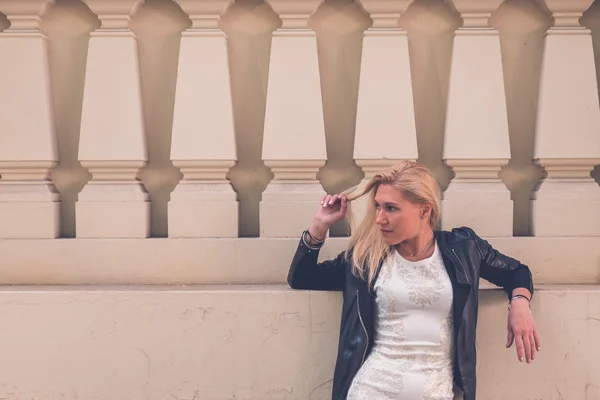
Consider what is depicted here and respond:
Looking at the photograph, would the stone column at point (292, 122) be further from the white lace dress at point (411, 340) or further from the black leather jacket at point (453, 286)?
the white lace dress at point (411, 340)

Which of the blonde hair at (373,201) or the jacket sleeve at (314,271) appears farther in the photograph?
the jacket sleeve at (314,271)

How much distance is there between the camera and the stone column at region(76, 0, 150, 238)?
2.88 m

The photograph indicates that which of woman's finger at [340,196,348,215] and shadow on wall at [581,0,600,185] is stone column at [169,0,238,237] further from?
shadow on wall at [581,0,600,185]

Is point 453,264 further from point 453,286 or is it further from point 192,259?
point 192,259

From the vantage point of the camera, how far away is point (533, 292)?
269cm

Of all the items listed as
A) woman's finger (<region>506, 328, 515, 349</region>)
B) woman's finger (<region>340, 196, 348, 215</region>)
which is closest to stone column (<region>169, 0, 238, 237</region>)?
woman's finger (<region>340, 196, 348, 215</region>)

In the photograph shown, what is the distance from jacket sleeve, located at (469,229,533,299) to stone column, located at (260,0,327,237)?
0.72 meters

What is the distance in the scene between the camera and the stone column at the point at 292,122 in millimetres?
2855

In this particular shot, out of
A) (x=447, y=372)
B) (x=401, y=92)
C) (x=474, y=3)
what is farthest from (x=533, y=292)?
(x=474, y=3)

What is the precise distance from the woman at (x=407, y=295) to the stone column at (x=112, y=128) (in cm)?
83

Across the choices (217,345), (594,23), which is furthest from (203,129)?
(594,23)

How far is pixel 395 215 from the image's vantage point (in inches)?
95.4

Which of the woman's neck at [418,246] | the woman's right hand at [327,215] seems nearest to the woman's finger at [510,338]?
the woman's neck at [418,246]

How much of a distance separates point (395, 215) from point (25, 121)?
169 cm
